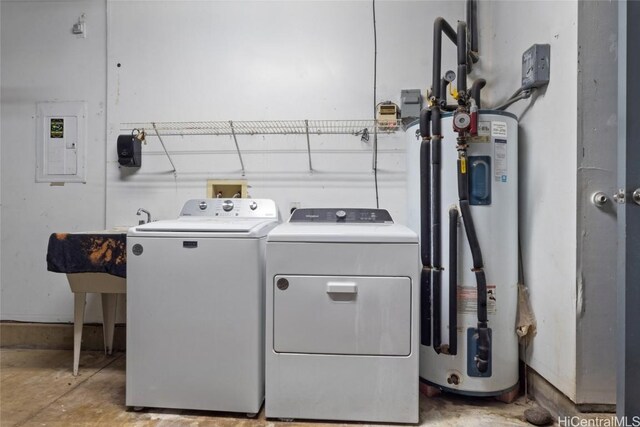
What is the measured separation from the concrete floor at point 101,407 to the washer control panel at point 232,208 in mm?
1053

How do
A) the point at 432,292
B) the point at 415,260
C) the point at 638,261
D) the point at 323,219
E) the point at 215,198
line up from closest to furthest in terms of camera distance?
the point at 638,261, the point at 415,260, the point at 432,292, the point at 323,219, the point at 215,198

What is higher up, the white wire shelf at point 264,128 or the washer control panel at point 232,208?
the white wire shelf at point 264,128

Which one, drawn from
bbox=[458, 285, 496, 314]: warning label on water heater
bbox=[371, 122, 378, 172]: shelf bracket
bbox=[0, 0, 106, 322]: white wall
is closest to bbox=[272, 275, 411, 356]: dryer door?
bbox=[458, 285, 496, 314]: warning label on water heater

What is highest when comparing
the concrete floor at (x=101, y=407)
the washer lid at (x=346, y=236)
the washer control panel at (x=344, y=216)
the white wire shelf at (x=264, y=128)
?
the white wire shelf at (x=264, y=128)

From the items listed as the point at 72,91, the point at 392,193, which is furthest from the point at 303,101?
the point at 72,91

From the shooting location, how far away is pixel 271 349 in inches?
57.8

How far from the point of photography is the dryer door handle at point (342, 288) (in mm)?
1426

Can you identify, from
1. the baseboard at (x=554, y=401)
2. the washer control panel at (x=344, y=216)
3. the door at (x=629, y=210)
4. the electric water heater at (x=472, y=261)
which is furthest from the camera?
the washer control panel at (x=344, y=216)

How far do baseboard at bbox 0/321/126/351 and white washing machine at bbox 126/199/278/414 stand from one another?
39.4 inches

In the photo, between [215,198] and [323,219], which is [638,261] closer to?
[323,219]

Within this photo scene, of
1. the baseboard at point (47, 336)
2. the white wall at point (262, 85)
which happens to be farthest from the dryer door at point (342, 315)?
the baseboard at point (47, 336)

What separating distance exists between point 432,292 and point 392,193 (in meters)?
0.81

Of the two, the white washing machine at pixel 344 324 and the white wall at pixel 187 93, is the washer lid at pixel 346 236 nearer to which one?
the white washing machine at pixel 344 324

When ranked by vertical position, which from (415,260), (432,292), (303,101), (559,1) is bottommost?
(432,292)
